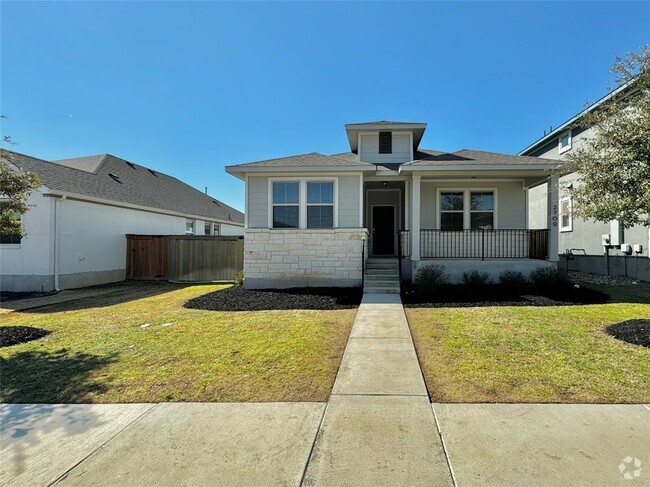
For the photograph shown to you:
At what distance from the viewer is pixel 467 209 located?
12.4 meters

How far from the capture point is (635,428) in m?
2.98

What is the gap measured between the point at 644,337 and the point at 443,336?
9.79 feet

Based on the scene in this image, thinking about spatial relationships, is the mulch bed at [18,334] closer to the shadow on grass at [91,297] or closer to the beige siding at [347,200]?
the shadow on grass at [91,297]

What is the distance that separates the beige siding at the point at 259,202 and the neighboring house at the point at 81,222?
208 inches

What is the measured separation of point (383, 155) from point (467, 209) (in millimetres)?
3660

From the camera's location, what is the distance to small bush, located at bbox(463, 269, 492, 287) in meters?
10.2

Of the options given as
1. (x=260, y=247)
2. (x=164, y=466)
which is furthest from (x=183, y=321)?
(x=164, y=466)

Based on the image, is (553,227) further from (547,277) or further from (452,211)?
(452,211)

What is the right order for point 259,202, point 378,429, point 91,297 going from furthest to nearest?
point 91,297 → point 259,202 → point 378,429

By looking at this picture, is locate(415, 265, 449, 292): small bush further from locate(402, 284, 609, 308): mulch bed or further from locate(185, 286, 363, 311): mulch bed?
locate(185, 286, 363, 311): mulch bed

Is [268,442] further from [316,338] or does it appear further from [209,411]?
[316,338]

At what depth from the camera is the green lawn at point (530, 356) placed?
145 inches

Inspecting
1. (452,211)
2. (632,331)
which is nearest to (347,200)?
(452,211)

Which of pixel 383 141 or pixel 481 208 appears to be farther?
pixel 383 141
